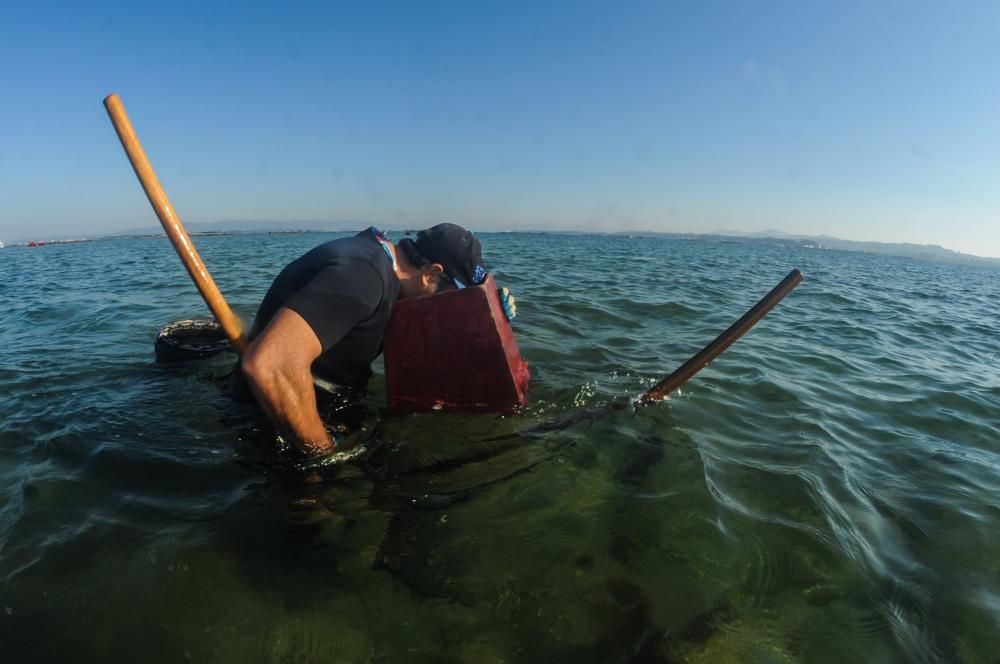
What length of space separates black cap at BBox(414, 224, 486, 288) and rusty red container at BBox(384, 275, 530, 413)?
18 centimetres

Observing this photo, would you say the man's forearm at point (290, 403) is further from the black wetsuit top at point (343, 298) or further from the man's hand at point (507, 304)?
the man's hand at point (507, 304)

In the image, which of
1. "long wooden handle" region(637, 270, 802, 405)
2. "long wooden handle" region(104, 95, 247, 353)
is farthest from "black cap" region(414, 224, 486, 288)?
"long wooden handle" region(637, 270, 802, 405)

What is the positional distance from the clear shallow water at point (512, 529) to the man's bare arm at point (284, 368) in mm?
622

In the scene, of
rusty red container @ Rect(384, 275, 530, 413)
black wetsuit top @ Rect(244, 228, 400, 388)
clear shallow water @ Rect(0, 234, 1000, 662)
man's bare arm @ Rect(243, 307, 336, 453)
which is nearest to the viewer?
clear shallow water @ Rect(0, 234, 1000, 662)

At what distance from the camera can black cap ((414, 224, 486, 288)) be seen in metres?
3.62

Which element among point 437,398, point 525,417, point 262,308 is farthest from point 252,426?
point 525,417

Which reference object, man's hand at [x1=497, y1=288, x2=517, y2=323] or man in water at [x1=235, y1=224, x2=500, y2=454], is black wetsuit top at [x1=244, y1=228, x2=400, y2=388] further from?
man's hand at [x1=497, y1=288, x2=517, y2=323]

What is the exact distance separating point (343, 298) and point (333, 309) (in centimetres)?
10

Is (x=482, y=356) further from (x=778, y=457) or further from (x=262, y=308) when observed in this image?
(x=778, y=457)

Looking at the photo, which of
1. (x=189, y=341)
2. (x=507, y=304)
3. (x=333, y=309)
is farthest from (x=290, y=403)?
(x=189, y=341)

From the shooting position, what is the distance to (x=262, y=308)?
3.31 meters

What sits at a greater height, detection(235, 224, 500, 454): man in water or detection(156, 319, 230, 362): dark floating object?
detection(235, 224, 500, 454): man in water

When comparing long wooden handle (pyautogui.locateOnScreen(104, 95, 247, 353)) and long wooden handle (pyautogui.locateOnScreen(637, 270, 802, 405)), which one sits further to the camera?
long wooden handle (pyautogui.locateOnScreen(637, 270, 802, 405))

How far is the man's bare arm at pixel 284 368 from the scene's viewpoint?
2.41 metres
